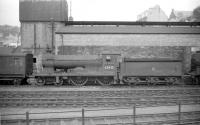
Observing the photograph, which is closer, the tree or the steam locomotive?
the steam locomotive

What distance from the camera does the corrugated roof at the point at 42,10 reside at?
41.0 m

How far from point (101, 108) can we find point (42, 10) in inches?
1241

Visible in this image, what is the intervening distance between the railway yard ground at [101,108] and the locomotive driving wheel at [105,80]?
4425 millimetres

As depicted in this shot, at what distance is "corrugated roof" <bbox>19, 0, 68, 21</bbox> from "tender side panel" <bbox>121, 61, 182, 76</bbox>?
73.1ft

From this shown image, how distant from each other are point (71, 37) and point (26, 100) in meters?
18.2

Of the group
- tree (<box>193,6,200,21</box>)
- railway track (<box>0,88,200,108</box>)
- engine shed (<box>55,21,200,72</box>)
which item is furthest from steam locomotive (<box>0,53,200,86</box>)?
tree (<box>193,6,200,21</box>)

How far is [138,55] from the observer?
33062mm

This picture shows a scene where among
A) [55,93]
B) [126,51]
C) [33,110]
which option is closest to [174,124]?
[33,110]

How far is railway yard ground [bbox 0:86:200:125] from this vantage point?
36.0 feet

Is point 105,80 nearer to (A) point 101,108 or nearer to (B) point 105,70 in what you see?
(B) point 105,70

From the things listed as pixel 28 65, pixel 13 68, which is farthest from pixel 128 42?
pixel 13 68

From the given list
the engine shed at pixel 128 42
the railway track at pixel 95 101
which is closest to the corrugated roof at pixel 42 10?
the engine shed at pixel 128 42

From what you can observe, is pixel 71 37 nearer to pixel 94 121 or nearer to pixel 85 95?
pixel 85 95

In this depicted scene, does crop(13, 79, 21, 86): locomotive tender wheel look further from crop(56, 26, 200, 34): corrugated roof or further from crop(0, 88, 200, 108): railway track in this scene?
crop(56, 26, 200, 34): corrugated roof
